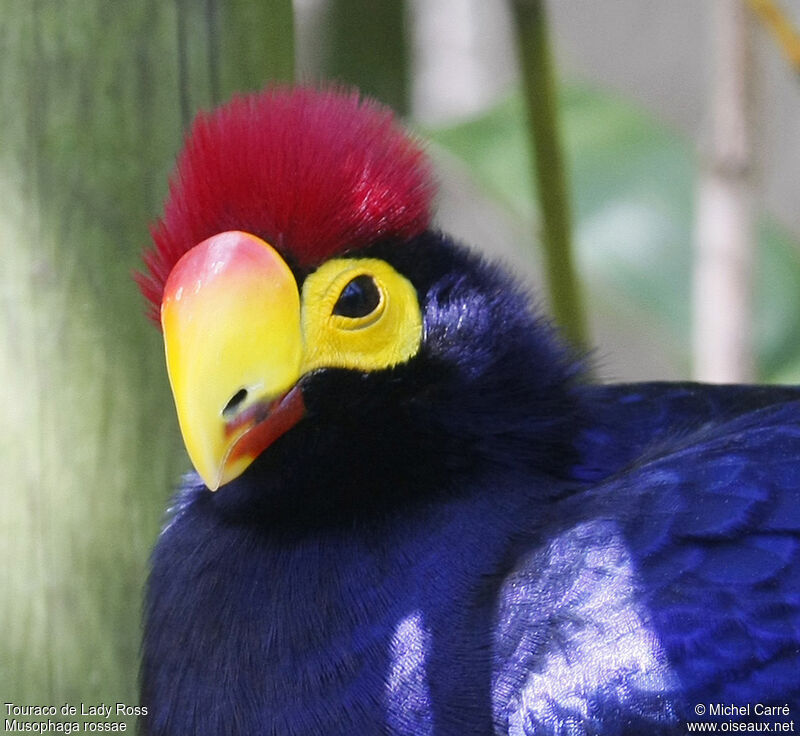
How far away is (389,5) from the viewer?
2.86 meters

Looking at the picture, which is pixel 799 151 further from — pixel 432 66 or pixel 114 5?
pixel 114 5

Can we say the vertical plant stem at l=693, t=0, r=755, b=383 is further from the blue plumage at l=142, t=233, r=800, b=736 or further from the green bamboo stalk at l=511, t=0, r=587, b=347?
the blue plumage at l=142, t=233, r=800, b=736

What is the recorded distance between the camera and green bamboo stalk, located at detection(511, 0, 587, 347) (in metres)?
1.94

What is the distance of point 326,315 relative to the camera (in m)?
1.27

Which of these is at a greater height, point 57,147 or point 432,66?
point 432,66

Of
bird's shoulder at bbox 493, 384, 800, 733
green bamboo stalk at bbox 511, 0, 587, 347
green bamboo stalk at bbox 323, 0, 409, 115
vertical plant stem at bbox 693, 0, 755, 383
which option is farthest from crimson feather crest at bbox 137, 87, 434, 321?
green bamboo stalk at bbox 323, 0, 409, 115

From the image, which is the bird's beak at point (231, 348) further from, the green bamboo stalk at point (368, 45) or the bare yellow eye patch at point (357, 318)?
the green bamboo stalk at point (368, 45)

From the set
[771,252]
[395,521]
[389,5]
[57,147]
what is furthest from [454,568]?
[389,5]

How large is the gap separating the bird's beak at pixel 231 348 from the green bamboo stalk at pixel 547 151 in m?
0.78

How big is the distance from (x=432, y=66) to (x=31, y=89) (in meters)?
3.76

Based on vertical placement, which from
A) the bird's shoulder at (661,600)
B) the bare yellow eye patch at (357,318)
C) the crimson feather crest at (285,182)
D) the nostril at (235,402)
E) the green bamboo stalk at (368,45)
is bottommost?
the bird's shoulder at (661,600)

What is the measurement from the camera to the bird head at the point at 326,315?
119cm

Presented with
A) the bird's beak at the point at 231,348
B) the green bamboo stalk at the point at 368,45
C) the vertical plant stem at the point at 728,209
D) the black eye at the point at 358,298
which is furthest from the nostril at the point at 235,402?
the green bamboo stalk at the point at 368,45

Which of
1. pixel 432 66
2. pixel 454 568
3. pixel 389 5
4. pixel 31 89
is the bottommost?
pixel 454 568
